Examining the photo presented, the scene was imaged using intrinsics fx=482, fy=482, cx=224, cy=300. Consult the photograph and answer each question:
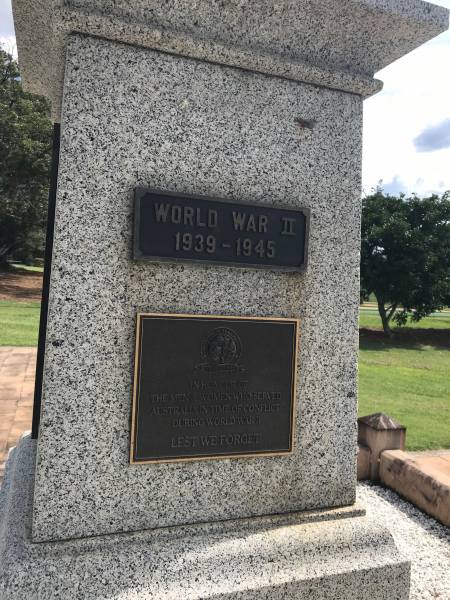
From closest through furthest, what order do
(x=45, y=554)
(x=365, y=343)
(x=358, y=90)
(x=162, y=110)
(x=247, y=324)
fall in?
1. (x=45, y=554)
2. (x=162, y=110)
3. (x=247, y=324)
4. (x=358, y=90)
5. (x=365, y=343)

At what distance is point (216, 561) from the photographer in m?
2.12

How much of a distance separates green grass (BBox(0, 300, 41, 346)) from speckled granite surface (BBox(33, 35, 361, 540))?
8097 millimetres

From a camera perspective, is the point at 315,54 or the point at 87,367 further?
the point at 315,54

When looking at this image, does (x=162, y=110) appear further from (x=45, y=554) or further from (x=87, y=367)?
(x=45, y=554)

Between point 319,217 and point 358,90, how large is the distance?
701 millimetres

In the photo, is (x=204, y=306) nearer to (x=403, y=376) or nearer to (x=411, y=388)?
(x=411, y=388)

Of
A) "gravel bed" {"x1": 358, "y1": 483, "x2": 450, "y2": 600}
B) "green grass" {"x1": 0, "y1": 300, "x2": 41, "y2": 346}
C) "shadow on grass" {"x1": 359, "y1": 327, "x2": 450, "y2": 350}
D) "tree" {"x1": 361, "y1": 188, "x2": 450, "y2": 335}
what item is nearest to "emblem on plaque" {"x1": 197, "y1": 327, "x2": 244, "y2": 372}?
"gravel bed" {"x1": 358, "y1": 483, "x2": 450, "y2": 600}

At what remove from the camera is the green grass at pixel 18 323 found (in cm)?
979

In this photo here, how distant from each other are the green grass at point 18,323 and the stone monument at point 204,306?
309 inches

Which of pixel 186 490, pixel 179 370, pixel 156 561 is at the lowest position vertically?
pixel 156 561

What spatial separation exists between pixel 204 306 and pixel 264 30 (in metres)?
1.33

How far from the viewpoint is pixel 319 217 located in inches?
97.2

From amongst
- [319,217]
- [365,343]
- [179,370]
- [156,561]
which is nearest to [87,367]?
[179,370]

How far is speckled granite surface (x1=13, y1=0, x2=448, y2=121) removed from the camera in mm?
2082
